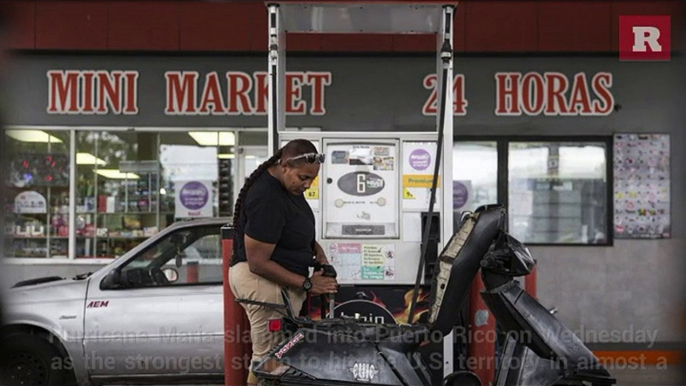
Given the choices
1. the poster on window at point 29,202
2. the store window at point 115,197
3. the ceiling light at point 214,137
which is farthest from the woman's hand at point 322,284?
the poster on window at point 29,202

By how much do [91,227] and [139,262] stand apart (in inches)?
130

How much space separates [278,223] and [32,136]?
21.8ft

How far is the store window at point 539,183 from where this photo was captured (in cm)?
962

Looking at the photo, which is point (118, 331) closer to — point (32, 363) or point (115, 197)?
point (32, 363)

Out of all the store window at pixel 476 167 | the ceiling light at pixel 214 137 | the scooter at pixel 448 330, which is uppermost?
the ceiling light at pixel 214 137

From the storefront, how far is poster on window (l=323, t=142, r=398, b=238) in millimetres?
4245

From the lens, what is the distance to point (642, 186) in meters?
9.51

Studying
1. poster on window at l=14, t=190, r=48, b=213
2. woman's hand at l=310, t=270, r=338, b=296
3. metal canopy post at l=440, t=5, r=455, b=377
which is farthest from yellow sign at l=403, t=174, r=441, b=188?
poster on window at l=14, t=190, r=48, b=213

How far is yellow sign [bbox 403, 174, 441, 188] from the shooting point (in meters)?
5.37

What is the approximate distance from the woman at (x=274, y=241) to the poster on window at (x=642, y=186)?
609 cm

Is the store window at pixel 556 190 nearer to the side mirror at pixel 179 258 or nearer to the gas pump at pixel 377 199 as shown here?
the side mirror at pixel 179 258

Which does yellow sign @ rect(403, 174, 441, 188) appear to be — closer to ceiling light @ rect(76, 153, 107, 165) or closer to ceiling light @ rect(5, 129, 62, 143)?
ceiling light @ rect(76, 153, 107, 165)

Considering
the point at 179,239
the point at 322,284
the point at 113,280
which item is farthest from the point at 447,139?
the point at 113,280

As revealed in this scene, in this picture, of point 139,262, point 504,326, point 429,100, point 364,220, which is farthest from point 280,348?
point 429,100
